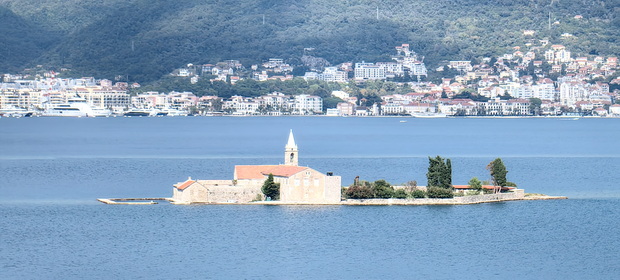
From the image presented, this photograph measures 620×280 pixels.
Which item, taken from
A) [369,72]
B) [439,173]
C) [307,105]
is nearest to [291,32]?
[369,72]

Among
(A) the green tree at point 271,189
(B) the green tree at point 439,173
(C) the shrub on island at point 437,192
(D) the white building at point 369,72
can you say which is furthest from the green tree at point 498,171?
(D) the white building at point 369,72

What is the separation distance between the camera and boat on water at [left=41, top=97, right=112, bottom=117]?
142 meters

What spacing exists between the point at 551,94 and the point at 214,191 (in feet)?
391

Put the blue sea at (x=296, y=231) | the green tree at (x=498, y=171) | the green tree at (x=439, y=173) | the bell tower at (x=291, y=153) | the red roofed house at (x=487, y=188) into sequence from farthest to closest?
the red roofed house at (x=487, y=188), the green tree at (x=498, y=171), the bell tower at (x=291, y=153), the green tree at (x=439, y=173), the blue sea at (x=296, y=231)

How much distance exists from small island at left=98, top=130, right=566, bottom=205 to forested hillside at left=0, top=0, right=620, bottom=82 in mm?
127153

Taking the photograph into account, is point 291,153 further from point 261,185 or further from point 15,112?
point 15,112

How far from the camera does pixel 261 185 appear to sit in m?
35.2

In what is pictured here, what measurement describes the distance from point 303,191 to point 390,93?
11782cm

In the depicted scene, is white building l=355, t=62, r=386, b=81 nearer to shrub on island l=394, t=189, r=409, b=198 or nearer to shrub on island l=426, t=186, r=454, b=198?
shrub on island l=426, t=186, r=454, b=198

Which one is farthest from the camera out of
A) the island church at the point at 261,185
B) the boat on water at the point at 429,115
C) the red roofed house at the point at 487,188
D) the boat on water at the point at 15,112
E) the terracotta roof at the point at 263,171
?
the boat on water at the point at 15,112

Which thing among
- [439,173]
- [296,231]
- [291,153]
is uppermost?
[291,153]

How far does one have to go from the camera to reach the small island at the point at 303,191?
34.7 meters

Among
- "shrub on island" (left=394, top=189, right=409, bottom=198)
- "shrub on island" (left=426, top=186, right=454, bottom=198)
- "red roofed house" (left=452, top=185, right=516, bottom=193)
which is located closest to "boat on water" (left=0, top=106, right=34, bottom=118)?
"red roofed house" (left=452, top=185, right=516, bottom=193)

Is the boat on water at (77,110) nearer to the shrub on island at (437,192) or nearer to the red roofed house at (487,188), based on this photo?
the red roofed house at (487,188)
